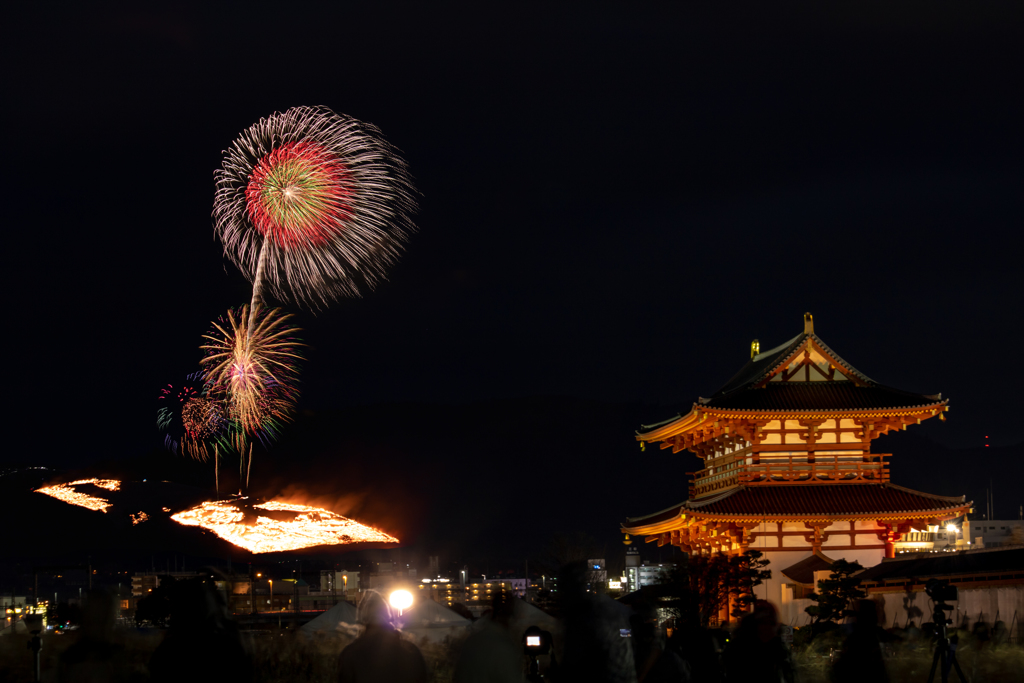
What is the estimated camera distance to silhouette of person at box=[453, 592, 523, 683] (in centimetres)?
764

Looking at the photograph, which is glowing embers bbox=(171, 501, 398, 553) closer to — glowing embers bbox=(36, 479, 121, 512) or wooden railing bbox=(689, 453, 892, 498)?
glowing embers bbox=(36, 479, 121, 512)

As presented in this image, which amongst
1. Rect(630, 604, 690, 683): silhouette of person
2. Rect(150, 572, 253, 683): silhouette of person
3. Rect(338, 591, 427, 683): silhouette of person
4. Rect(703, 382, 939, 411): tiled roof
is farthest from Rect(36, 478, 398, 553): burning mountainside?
Rect(150, 572, 253, 683): silhouette of person

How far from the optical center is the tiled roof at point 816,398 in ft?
123

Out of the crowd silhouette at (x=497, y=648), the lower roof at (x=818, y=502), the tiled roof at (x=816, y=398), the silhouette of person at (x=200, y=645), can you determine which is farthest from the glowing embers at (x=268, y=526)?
the silhouette of person at (x=200, y=645)

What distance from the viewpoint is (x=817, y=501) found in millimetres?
36688

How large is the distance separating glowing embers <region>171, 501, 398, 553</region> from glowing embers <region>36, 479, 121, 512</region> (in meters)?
10.4

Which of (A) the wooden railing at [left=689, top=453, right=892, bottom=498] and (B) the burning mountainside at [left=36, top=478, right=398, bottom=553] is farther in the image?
(B) the burning mountainside at [left=36, top=478, right=398, bottom=553]

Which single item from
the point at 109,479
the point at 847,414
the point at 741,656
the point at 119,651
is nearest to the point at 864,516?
the point at 847,414

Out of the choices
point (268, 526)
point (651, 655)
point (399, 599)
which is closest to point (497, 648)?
point (651, 655)

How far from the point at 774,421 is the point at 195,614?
Result: 33.6m

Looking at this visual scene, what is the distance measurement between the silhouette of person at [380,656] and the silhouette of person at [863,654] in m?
4.09

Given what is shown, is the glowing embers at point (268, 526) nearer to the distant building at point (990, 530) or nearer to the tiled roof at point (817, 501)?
the tiled roof at point (817, 501)

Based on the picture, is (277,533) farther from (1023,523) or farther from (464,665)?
(1023,523)

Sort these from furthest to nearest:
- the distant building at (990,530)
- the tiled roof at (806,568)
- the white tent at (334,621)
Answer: the distant building at (990,530) → the tiled roof at (806,568) → the white tent at (334,621)
